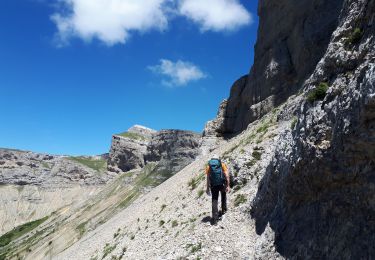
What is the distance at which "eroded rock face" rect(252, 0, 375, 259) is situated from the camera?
9.64 meters

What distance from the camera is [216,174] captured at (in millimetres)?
16000

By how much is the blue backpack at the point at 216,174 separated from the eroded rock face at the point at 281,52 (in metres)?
26.6

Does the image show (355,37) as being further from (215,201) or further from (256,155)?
(256,155)

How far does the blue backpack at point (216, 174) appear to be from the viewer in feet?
52.3

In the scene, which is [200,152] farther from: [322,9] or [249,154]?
[249,154]

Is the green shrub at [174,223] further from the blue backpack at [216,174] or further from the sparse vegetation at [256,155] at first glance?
the blue backpack at [216,174]

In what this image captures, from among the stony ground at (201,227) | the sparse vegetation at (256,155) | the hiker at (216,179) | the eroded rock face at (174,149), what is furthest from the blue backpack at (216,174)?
the eroded rock face at (174,149)

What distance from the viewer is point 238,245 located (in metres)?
14.2

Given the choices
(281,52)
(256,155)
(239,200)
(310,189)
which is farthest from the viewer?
(281,52)

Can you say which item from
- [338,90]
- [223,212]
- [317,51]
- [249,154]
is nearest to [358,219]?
[338,90]

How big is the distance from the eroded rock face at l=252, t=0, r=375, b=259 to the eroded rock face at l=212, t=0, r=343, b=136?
2777 centimetres

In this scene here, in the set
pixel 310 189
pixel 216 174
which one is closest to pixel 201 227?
pixel 216 174

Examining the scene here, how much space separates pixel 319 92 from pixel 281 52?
37532mm

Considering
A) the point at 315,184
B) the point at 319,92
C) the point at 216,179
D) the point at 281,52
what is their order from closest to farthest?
the point at 315,184, the point at 319,92, the point at 216,179, the point at 281,52
